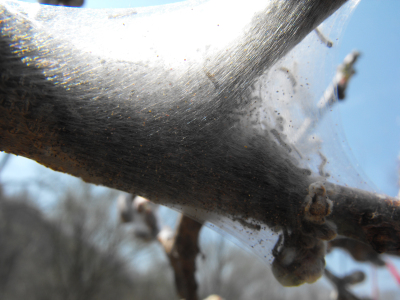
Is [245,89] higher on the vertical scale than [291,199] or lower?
higher

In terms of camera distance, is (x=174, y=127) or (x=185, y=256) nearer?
(x=174, y=127)

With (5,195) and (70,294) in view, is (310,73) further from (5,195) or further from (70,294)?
(5,195)

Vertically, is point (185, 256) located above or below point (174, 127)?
below

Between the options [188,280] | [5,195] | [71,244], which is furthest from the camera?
[5,195]

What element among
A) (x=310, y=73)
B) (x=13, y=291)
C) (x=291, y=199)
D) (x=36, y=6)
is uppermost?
(x=36, y=6)

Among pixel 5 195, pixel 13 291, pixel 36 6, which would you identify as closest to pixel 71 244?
pixel 13 291

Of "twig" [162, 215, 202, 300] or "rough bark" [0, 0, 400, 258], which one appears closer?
"rough bark" [0, 0, 400, 258]

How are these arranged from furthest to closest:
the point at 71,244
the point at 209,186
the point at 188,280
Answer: the point at 71,244 < the point at 188,280 < the point at 209,186

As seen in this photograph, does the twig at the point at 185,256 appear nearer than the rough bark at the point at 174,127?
No

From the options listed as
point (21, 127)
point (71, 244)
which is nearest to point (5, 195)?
point (71, 244)

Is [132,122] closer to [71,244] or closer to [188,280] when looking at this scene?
[188,280]

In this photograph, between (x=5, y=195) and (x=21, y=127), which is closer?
(x=21, y=127)
